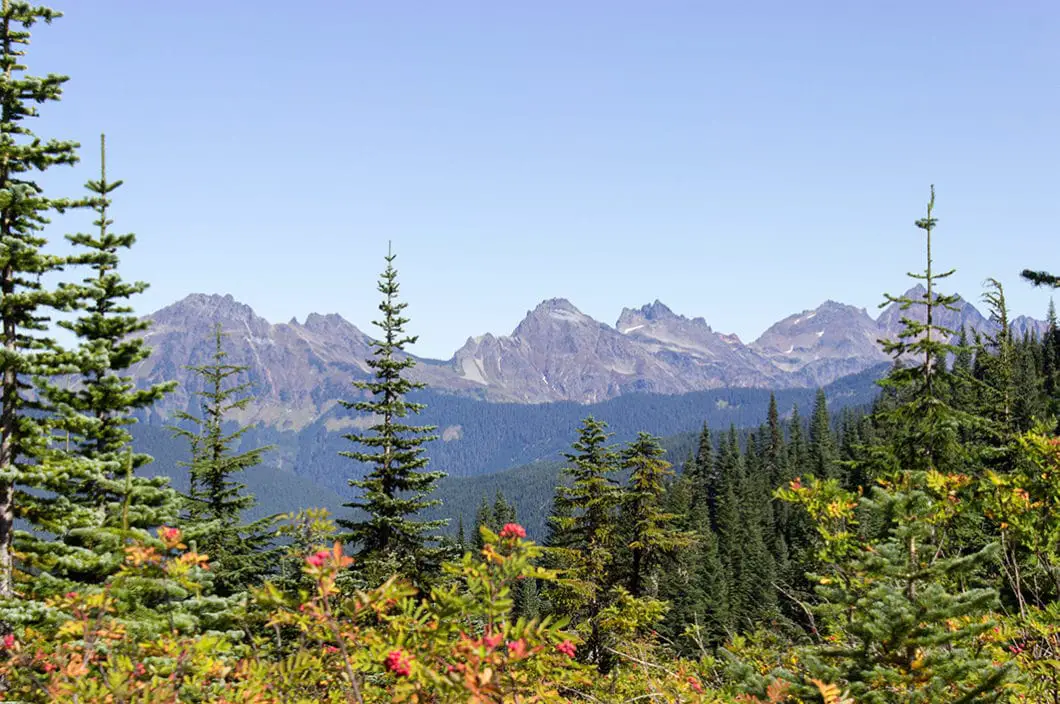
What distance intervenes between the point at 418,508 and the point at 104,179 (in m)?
12.0

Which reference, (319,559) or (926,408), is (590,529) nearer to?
(926,408)

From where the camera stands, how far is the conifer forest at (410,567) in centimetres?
401

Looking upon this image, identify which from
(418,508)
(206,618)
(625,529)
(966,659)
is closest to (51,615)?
(206,618)

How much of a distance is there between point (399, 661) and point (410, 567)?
1716 cm

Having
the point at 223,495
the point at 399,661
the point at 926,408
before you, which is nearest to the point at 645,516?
the point at 926,408

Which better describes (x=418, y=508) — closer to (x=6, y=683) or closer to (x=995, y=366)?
(x=6, y=683)

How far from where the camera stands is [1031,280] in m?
17.8

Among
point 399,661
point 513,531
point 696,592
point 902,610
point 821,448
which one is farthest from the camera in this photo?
point 821,448

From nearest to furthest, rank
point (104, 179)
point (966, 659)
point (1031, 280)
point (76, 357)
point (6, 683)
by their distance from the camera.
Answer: point (966, 659)
point (6, 683)
point (76, 357)
point (104, 179)
point (1031, 280)

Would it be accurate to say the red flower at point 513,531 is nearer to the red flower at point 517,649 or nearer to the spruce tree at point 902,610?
the red flower at point 517,649

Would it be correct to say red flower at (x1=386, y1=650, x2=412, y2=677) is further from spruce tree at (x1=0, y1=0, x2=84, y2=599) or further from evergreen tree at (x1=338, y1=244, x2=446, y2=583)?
evergreen tree at (x1=338, y1=244, x2=446, y2=583)

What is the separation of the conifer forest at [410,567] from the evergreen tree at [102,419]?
2.5 inches

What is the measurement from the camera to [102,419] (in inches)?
504

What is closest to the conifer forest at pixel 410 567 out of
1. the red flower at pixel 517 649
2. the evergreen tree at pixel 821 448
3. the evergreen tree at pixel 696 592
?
the red flower at pixel 517 649
